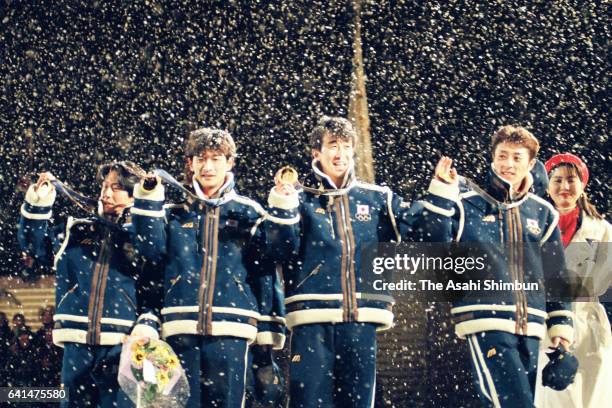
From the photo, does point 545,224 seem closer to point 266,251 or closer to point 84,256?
point 266,251

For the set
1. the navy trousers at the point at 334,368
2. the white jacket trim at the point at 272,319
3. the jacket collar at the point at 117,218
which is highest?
the jacket collar at the point at 117,218

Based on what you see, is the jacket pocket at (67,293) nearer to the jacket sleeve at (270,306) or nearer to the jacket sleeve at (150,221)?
the jacket sleeve at (150,221)

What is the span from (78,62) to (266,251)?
2.02 m

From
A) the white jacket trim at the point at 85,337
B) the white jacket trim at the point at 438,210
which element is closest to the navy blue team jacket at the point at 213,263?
the white jacket trim at the point at 85,337

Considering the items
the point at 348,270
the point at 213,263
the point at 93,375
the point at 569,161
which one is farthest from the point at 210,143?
the point at 569,161

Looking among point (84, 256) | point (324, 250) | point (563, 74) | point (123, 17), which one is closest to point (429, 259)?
point (324, 250)

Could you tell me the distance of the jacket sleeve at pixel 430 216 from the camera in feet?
11.2

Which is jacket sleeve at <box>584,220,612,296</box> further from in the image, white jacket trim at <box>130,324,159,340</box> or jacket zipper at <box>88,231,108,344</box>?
jacket zipper at <box>88,231,108,344</box>

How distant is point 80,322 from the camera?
11.9ft

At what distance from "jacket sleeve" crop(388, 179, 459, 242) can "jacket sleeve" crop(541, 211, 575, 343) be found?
317mm

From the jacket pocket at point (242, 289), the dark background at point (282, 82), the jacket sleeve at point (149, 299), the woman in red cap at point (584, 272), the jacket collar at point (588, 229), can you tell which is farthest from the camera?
the dark background at point (282, 82)

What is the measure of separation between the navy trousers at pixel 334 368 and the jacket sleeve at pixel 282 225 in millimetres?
253

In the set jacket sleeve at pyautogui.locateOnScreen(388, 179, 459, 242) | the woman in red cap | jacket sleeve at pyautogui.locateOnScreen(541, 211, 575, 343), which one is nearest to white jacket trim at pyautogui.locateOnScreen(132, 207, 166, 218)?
jacket sleeve at pyautogui.locateOnScreen(388, 179, 459, 242)

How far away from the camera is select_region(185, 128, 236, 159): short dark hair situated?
3.61 m
